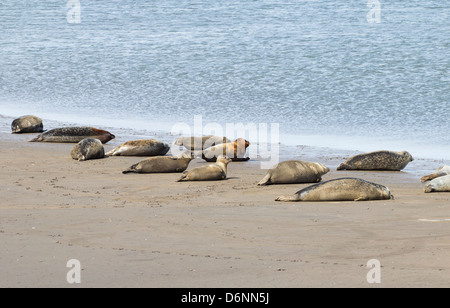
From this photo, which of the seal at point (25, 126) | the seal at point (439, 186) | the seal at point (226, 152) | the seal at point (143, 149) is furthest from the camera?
the seal at point (25, 126)

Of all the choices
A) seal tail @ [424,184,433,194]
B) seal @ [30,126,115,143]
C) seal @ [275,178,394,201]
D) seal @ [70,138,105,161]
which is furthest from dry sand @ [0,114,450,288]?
seal @ [30,126,115,143]

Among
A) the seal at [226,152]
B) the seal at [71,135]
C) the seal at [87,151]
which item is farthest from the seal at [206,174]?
the seal at [71,135]

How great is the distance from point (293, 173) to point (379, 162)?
1618 mm

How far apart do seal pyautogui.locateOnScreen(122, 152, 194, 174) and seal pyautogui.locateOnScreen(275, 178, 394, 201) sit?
224 centimetres

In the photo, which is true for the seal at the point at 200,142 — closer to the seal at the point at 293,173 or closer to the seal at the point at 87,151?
the seal at the point at 87,151

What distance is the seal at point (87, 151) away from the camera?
10.2m

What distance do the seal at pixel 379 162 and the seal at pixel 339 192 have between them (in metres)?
2.19

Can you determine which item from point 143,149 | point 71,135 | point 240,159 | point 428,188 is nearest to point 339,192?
point 428,188

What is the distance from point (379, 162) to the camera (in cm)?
958

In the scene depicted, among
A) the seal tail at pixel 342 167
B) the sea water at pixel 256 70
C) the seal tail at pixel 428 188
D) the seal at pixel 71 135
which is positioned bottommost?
the seal tail at pixel 342 167

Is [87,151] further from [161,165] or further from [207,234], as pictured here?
[207,234]

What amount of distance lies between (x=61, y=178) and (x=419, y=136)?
615 centimetres

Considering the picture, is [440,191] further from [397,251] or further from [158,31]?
[158,31]
